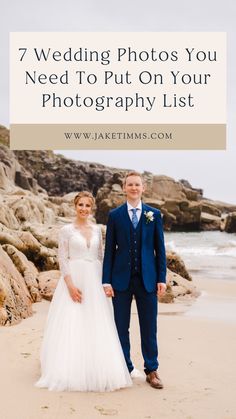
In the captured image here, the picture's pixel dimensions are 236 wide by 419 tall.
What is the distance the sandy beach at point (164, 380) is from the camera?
4222 millimetres

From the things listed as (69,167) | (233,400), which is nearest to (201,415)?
(233,400)

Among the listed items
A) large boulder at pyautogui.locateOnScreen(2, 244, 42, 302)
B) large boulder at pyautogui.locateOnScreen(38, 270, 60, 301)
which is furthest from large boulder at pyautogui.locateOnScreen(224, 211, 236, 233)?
→ large boulder at pyautogui.locateOnScreen(2, 244, 42, 302)

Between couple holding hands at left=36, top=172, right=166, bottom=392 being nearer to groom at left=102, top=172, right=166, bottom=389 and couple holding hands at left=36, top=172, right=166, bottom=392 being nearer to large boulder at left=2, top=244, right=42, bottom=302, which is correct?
groom at left=102, top=172, right=166, bottom=389

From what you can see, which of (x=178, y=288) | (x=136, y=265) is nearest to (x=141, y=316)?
(x=136, y=265)

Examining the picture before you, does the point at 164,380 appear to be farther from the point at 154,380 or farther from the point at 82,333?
the point at 82,333

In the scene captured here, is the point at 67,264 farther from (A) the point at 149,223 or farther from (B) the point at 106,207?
(B) the point at 106,207

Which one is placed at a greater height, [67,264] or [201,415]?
[67,264]

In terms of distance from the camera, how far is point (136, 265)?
195 inches

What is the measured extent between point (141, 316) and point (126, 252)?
650 mm

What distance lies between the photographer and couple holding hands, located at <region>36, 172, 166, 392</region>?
15.6 ft

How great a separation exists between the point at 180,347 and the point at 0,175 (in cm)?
4666

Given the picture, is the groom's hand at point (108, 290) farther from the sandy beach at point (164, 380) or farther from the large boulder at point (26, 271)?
the large boulder at point (26, 271)

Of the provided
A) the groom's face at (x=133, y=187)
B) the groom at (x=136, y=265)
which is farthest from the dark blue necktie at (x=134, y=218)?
the groom's face at (x=133, y=187)

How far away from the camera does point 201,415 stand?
4.18 meters
